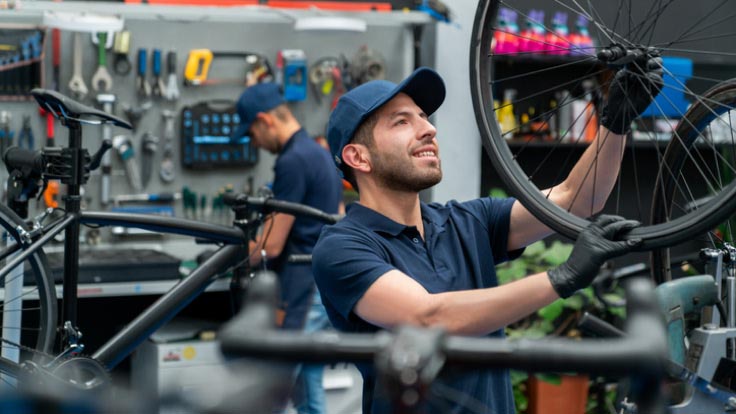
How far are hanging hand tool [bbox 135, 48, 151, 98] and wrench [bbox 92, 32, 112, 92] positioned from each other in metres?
0.13

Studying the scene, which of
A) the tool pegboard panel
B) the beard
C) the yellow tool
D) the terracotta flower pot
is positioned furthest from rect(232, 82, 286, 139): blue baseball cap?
the beard

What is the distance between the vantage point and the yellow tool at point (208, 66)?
4699 millimetres

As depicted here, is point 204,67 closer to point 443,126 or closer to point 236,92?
point 236,92

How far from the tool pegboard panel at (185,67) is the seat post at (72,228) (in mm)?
1709

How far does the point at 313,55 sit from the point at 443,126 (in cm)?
73

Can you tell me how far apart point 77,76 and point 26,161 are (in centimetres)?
163

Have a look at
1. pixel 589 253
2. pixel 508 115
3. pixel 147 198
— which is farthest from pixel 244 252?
pixel 508 115

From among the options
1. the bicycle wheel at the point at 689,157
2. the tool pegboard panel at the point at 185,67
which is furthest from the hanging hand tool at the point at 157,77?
the bicycle wheel at the point at 689,157

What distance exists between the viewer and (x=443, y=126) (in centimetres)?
493

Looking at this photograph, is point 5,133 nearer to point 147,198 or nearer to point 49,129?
point 49,129

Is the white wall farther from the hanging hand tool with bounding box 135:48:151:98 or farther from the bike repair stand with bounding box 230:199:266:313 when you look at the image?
the bike repair stand with bounding box 230:199:266:313

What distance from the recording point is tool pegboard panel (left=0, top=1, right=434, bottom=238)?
4520 millimetres

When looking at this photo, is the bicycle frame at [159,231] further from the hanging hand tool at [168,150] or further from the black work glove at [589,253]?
the black work glove at [589,253]

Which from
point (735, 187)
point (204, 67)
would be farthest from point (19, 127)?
point (735, 187)
